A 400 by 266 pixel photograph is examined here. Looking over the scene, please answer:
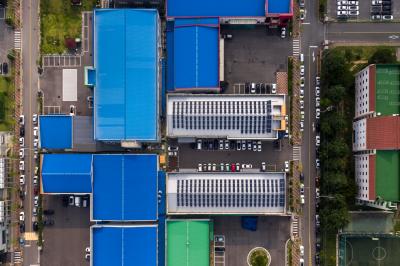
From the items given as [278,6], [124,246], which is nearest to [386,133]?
[278,6]

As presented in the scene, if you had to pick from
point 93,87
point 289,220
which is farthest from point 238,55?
point 289,220

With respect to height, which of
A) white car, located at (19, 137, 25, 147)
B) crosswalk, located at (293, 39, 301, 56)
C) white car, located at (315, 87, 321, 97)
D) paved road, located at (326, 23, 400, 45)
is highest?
paved road, located at (326, 23, 400, 45)

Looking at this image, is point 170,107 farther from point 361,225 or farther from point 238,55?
point 361,225

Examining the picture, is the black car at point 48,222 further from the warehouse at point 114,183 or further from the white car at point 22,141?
the white car at point 22,141

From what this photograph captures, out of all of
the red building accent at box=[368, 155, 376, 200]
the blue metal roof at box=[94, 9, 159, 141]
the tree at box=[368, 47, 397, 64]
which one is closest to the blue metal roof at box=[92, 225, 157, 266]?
the blue metal roof at box=[94, 9, 159, 141]

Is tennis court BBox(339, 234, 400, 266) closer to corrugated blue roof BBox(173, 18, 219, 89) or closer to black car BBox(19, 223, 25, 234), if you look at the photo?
corrugated blue roof BBox(173, 18, 219, 89)

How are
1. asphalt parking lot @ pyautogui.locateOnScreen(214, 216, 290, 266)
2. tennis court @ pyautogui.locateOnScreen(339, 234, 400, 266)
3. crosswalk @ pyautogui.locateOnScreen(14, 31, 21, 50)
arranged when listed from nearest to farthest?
tennis court @ pyautogui.locateOnScreen(339, 234, 400, 266) → asphalt parking lot @ pyautogui.locateOnScreen(214, 216, 290, 266) → crosswalk @ pyautogui.locateOnScreen(14, 31, 21, 50)

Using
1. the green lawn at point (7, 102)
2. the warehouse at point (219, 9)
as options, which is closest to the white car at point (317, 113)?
the warehouse at point (219, 9)
